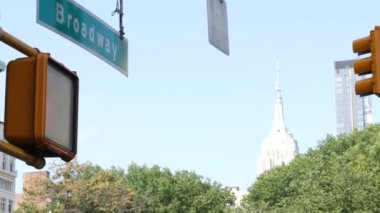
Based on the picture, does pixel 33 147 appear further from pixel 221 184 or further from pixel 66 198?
pixel 221 184

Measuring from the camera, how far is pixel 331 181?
183 ft

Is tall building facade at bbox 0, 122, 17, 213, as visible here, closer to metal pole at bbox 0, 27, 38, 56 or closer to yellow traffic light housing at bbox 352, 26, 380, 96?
yellow traffic light housing at bbox 352, 26, 380, 96

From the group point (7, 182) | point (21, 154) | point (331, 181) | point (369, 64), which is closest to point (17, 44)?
point (21, 154)

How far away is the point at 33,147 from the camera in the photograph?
5523 millimetres

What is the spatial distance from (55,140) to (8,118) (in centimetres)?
32

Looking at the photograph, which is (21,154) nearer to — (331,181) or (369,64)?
(369,64)

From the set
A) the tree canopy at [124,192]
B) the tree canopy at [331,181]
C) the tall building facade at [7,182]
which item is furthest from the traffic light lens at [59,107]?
the tall building facade at [7,182]

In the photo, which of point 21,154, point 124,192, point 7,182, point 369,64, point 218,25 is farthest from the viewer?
point 7,182

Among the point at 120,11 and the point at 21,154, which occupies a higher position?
the point at 120,11

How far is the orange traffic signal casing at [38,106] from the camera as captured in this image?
5434 millimetres

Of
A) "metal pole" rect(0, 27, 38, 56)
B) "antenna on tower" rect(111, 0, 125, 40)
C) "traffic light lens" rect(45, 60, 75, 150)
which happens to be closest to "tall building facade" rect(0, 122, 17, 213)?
"antenna on tower" rect(111, 0, 125, 40)

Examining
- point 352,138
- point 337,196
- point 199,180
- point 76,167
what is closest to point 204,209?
point 199,180

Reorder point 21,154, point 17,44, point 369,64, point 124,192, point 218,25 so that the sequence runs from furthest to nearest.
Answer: point 124,192
point 369,64
point 218,25
point 17,44
point 21,154

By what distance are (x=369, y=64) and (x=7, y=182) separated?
330 feet
